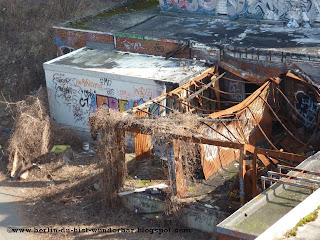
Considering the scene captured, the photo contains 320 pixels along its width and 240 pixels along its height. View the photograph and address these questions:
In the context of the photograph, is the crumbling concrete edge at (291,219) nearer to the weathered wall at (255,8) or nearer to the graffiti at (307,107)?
the graffiti at (307,107)

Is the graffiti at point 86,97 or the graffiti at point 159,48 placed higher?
the graffiti at point 159,48

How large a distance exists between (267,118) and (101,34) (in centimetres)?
756

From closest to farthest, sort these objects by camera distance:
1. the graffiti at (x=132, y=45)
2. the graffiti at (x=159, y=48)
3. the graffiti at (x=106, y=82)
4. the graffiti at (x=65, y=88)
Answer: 1. the graffiti at (x=106, y=82)
2. the graffiti at (x=65, y=88)
3. the graffiti at (x=159, y=48)
4. the graffiti at (x=132, y=45)

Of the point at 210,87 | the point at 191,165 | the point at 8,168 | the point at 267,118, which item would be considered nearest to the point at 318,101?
the point at 267,118

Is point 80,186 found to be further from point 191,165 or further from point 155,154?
point 191,165

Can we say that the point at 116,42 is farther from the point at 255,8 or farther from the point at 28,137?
the point at 255,8

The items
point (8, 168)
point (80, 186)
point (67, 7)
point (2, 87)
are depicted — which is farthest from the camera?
point (67, 7)

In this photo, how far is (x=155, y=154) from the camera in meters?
20.1

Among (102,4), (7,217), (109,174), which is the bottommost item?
(7,217)

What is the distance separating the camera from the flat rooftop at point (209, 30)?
2283 centimetres

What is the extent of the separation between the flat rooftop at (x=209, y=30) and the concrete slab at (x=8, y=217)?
8096 mm

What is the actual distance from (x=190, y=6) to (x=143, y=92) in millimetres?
6480

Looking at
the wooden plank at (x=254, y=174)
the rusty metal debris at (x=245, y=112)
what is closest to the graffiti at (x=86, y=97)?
the rusty metal debris at (x=245, y=112)

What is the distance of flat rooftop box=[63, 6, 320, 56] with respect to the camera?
22.8 m
